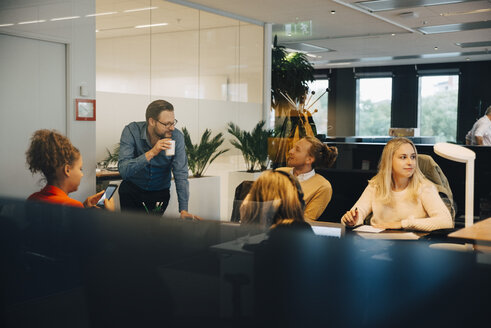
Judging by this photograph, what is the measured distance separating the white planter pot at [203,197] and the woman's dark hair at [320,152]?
48 centimetres

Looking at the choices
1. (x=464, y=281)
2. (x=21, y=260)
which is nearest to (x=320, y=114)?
(x=21, y=260)

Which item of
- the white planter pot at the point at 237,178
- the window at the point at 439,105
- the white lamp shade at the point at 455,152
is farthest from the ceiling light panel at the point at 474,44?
the white planter pot at the point at 237,178

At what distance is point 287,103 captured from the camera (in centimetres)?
241

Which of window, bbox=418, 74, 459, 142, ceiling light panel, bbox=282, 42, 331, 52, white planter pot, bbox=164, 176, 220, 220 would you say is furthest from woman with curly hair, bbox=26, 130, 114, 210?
window, bbox=418, 74, 459, 142

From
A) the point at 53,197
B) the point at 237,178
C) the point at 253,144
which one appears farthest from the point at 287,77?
the point at 53,197

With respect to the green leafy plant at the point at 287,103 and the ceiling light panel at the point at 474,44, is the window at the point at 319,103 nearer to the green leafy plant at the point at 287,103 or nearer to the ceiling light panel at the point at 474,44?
the green leafy plant at the point at 287,103

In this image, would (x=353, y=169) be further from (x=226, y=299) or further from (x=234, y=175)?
(x=226, y=299)

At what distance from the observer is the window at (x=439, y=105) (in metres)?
2.31

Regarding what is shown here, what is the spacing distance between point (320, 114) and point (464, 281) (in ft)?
5.91

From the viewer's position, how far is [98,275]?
986 millimetres

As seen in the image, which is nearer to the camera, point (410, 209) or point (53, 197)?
point (53, 197)

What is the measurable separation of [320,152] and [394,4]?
2.64 ft

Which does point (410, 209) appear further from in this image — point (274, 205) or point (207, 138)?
point (274, 205)

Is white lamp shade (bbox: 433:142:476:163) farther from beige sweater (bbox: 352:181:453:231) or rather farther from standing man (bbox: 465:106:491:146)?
beige sweater (bbox: 352:181:453:231)
